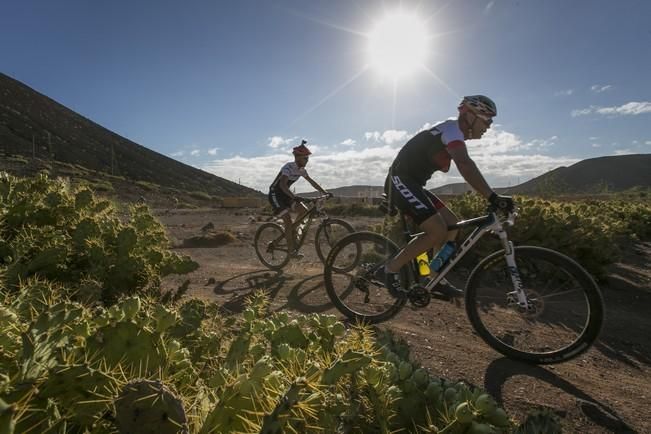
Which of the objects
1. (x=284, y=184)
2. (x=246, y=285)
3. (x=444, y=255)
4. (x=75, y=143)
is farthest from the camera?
(x=75, y=143)

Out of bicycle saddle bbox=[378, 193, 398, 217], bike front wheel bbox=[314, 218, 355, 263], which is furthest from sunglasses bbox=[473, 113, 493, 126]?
bike front wheel bbox=[314, 218, 355, 263]

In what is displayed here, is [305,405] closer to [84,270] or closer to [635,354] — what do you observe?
[84,270]

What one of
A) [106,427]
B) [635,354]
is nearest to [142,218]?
[106,427]

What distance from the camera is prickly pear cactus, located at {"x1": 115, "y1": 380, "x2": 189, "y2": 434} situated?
41.3 inches

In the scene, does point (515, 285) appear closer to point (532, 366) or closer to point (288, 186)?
point (532, 366)

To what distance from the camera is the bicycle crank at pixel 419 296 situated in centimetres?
400

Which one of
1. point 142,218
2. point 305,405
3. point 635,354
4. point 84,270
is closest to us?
point 305,405

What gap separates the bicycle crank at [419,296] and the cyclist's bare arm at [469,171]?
1202 mm

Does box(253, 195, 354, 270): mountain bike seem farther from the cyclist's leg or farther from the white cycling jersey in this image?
the cyclist's leg

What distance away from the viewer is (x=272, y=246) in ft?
25.2

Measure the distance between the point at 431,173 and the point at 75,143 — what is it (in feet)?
293

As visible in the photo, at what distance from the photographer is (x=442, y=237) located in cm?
389

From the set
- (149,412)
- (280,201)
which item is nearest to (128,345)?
(149,412)

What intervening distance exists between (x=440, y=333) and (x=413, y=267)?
78cm
